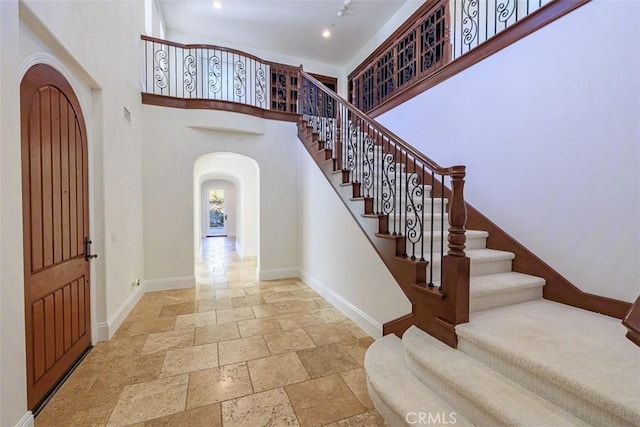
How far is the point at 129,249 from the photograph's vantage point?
11.7 ft

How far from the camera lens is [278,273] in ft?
16.6

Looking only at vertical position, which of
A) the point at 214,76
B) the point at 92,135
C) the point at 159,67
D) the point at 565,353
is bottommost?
the point at 565,353

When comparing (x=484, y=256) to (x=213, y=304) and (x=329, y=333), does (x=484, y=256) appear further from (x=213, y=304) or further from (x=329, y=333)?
(x=213, y=304)

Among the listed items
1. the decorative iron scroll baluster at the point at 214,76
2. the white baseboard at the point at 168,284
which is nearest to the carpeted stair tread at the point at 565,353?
the white baseboard at the point at 168,284

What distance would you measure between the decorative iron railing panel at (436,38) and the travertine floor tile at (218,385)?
13.9 ft

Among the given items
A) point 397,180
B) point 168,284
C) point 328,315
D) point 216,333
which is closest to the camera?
point 216,333

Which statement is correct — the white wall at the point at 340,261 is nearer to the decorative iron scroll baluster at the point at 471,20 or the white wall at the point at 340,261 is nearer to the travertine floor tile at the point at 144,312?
the travertine floor tile at the point at 144,312

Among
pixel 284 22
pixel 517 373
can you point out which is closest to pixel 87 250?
pixel 517 373

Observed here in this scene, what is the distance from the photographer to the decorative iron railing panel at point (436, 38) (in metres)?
3.35

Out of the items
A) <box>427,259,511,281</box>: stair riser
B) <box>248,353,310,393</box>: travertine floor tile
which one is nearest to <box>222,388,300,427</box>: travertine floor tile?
<box>248,353,310,393</box>: travertine floor tile

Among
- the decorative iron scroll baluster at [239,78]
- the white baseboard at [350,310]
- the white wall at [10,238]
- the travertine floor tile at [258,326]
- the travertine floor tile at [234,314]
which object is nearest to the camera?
the white wall at [10,238]

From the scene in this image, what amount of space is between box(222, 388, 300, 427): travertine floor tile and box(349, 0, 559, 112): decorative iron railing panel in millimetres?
4128

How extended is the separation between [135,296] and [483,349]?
13.4 ft

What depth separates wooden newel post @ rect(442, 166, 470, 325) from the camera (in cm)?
193
